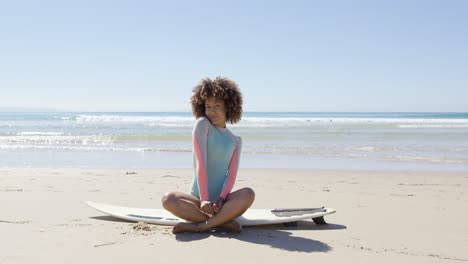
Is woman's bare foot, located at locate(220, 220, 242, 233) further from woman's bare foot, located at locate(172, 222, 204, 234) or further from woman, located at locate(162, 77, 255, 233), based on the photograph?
woman's bare foot, located at locate(172, 222, 204, 234)

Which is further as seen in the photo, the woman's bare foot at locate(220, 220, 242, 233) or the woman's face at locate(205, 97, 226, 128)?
the woman's face at locate(205, 97, 226, 128)

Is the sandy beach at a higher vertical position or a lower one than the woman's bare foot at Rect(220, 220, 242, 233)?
lower

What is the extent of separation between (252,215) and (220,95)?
123cm

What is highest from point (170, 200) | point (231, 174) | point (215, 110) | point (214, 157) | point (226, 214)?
point (215, 110)

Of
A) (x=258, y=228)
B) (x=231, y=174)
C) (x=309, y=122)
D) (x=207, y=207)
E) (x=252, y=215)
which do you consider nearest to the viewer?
(x=207, y=207)

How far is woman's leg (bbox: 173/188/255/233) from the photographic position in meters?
4.22

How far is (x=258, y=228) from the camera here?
181 inches

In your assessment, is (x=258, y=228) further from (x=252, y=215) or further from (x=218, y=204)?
(x=218, y=204)

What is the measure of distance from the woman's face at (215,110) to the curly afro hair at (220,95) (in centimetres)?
4

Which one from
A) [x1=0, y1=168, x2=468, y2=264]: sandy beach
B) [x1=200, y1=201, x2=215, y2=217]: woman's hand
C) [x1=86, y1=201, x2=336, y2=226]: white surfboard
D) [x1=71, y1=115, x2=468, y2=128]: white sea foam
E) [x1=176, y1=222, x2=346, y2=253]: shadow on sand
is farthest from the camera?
[x1=71, y1=115, x2=468, y2=128]: white sea foam

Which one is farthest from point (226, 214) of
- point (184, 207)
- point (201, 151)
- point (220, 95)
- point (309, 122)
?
point (309, 122)

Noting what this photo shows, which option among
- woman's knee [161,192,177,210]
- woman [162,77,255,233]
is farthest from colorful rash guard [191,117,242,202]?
woman's knee [161,192,177,210]

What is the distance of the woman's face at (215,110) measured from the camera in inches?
174

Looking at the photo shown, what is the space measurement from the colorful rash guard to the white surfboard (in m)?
0.40
